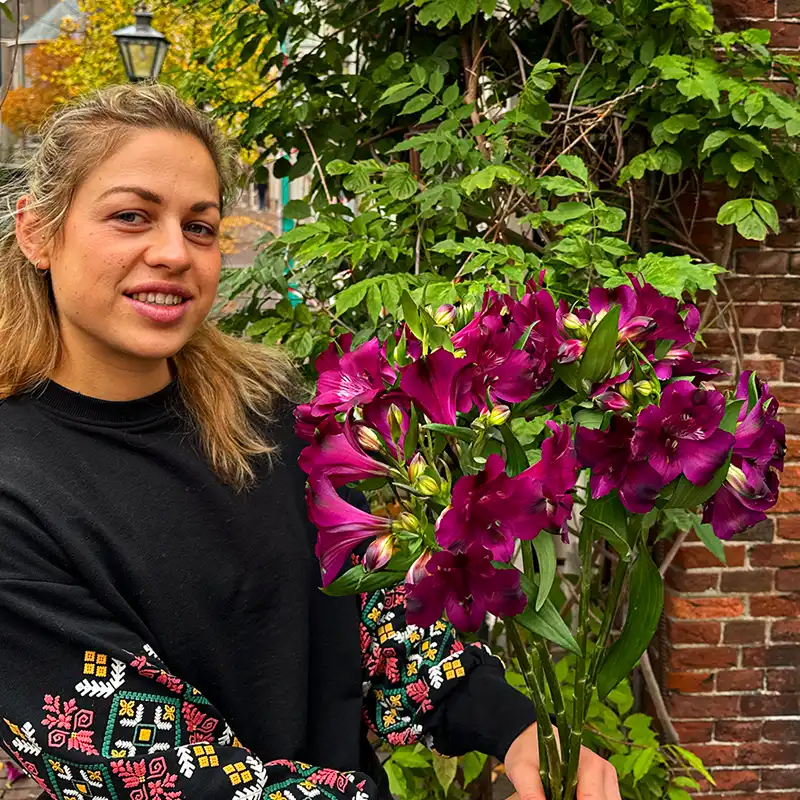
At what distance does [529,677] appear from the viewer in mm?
1106

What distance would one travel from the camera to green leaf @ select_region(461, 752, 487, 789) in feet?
8.15

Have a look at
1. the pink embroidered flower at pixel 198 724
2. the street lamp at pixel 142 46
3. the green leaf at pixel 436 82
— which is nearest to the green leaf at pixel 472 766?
the pink embroidered flower at pixel 198 724

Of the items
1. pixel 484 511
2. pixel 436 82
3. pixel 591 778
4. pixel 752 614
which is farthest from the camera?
pixel 752 614

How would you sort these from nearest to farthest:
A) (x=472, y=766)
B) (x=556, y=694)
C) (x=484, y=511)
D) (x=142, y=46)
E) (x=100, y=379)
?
1. (x=484, y=511)
2. (x=556, y=694)
3. (x=100, y=379)
4. (x=472, y=766)
5. (x=142, y=46)

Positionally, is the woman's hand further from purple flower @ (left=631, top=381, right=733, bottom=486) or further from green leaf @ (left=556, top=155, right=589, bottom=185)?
green leaf @ (left=556, top=155, right=589, bottom=185)

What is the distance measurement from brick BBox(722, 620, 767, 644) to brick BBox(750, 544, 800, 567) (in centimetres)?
16

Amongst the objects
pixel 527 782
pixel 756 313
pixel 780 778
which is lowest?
pixel 780 778

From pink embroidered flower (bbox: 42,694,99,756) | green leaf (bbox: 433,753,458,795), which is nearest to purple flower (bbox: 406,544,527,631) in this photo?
pink embroidered flower (bbox: 42,694,99,756)

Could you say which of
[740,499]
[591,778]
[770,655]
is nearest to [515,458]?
[740,499]

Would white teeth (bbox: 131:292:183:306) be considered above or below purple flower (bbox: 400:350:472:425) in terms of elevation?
above

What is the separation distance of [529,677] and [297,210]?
5.75 ft

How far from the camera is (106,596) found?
131 cm

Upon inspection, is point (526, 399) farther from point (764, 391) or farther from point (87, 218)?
point (87, 218)

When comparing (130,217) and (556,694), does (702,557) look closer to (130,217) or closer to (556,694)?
(556,694)
